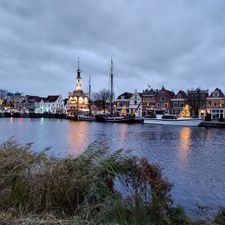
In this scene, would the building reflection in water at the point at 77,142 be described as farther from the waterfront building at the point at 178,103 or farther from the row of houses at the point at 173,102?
the waterfront building at the point at 178,103

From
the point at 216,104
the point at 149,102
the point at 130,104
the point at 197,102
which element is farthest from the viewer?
the point at 130,104

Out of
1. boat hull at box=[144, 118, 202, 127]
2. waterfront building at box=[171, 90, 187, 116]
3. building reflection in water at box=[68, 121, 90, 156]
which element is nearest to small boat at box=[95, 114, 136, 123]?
boat hull at box=[144, 118, 202, 127]

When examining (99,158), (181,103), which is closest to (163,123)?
(181,103)

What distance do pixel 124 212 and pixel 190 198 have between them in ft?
28.9

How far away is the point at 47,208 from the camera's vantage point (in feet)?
24.8

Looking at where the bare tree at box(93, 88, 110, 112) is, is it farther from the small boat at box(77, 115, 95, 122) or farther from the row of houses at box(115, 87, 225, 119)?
the small boat at box(77, 115, 95, 122)

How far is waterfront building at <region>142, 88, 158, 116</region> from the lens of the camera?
154 meters

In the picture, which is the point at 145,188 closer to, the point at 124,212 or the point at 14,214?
the point at 124,212

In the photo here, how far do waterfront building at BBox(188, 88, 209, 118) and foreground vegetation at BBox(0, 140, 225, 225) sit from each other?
126 meters

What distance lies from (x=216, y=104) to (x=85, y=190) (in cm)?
12911

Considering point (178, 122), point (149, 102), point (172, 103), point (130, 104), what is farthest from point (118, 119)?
point (130, 104)

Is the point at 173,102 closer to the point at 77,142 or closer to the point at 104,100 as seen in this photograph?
the point at 104,100

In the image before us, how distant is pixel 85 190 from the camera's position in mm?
7887

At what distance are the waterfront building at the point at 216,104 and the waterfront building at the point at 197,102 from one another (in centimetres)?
279
